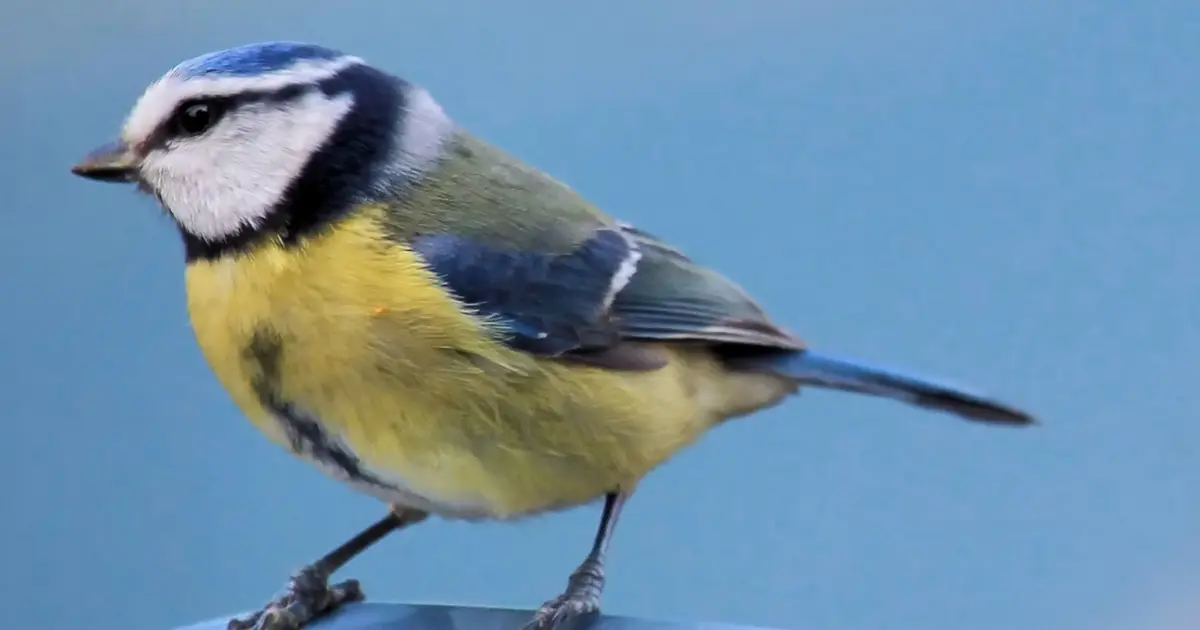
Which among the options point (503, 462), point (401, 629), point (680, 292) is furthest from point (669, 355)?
point (401, 629)

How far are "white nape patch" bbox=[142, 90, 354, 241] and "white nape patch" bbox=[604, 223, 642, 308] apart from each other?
0.19 meters

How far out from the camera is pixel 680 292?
0.77 meters

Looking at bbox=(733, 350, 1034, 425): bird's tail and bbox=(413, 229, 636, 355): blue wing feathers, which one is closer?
bbox=(413, 229, 636, 355): blue wing feathers

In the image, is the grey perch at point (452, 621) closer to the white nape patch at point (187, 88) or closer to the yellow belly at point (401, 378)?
the yellow belly at point (401, 378)

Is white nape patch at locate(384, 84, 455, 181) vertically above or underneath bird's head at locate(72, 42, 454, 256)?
above

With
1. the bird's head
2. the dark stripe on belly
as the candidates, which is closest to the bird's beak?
the bird's head

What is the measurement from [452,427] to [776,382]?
0.28 metres

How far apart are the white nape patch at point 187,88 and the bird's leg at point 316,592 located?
0.87ft

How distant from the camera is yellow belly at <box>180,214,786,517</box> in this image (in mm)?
601

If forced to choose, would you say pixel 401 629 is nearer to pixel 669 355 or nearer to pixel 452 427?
pixel 452 427

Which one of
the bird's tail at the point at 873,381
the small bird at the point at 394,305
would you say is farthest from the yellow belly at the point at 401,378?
the bird's tail at the point at 873,381

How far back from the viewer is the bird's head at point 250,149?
2.10 feet

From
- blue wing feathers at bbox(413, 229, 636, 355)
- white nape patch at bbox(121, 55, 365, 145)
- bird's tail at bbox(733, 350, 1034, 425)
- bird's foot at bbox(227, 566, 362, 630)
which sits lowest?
bird's foot at bbox(227, 566, 362, 630)

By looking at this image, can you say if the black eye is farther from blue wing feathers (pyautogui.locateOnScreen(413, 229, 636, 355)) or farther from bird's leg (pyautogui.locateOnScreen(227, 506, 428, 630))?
bird's leg (pyautogui.locateOnScreen(227, 506, 428, 630))
